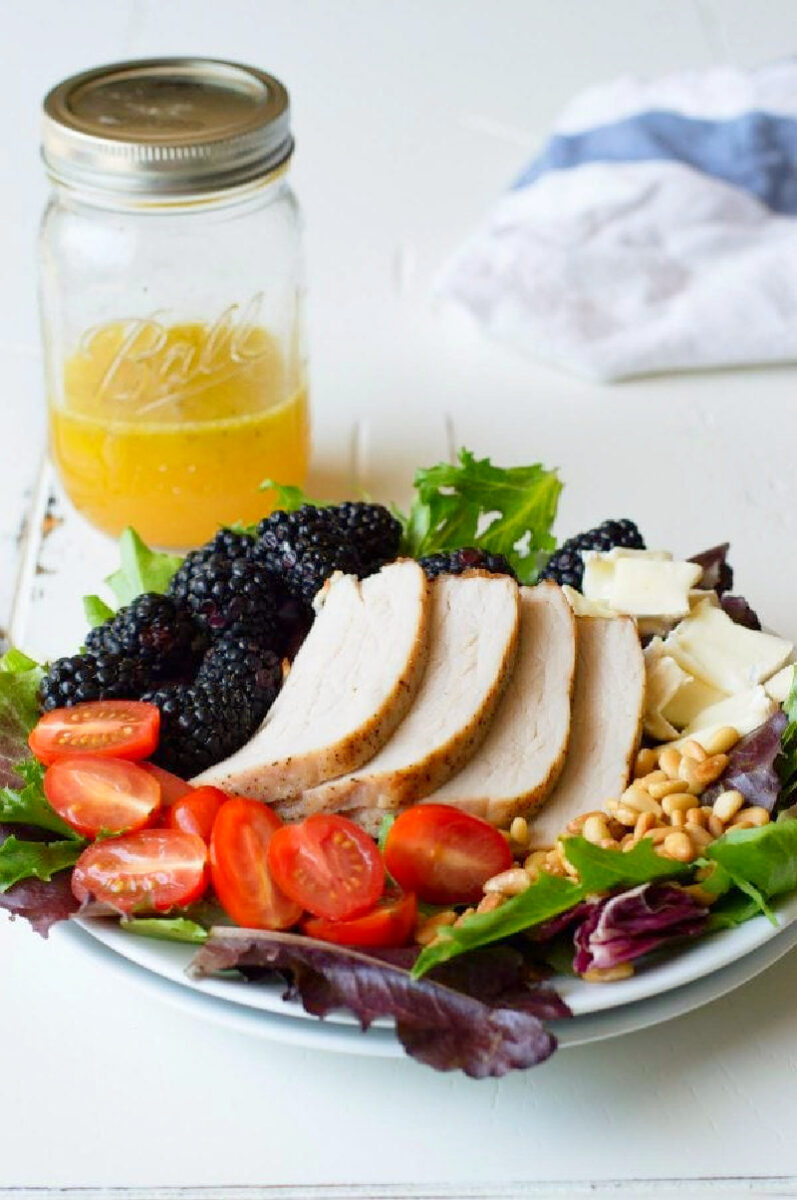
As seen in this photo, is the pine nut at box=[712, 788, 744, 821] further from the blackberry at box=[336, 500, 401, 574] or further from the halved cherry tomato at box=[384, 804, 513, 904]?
the blackberry at box=[336, 500, 401, 574]

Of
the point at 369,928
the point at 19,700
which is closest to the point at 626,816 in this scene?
the point at 369,928

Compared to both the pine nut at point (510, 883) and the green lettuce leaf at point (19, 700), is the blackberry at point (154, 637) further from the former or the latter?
the pine nut at point (510, 883)

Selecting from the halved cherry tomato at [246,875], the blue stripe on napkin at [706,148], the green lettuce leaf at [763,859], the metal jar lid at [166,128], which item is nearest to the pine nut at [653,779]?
the green lettuce leaf at [763,859]

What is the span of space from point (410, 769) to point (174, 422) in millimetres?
1226

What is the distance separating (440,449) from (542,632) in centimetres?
135

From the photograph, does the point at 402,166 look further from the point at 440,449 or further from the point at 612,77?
the point at 440,449

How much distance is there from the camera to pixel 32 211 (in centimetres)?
476

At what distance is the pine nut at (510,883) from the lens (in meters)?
2.15

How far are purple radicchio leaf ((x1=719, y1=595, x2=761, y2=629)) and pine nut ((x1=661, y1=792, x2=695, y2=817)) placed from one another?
0.51m

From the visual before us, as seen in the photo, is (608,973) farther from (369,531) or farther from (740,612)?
(369,531)

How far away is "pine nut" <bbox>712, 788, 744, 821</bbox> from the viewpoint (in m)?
2.26

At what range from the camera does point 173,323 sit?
11.0ft

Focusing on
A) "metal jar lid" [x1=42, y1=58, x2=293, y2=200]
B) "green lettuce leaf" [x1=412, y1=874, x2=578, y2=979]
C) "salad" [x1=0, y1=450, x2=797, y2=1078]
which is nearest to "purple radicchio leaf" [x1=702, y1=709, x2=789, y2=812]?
"salad" [x1=0, y1=450, x2=797, y2=1078]

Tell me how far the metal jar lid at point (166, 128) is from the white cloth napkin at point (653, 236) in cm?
106
